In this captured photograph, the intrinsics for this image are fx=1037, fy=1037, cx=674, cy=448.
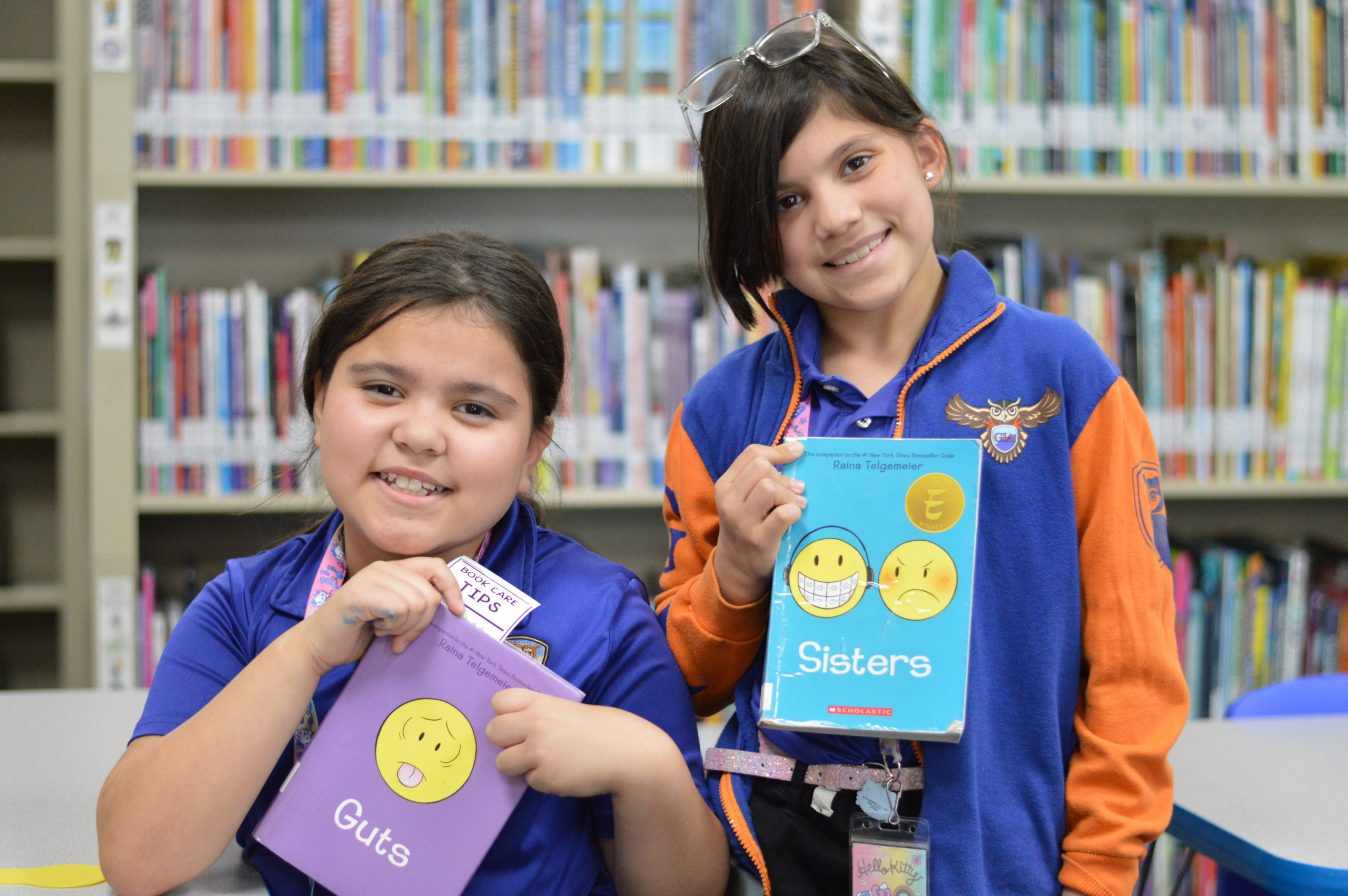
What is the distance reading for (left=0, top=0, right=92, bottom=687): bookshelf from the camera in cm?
221

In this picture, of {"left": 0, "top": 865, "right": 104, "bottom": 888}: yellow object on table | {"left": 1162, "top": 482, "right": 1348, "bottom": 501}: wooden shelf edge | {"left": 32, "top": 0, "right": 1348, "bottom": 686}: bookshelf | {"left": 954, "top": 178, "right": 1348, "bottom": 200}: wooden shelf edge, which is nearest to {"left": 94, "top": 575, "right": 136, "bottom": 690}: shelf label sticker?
{"left": 32, "top": 0, "right": 1348, "bottom": 686}: bookshelf

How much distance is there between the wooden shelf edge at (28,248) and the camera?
7.23 feet

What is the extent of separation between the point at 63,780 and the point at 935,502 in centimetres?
97

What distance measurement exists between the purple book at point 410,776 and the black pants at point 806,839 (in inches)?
10.5

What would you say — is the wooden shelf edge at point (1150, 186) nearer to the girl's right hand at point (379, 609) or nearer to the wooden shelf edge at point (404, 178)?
the wooden shelf edge at point (404, 178)

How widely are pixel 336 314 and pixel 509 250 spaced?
18 centimetres

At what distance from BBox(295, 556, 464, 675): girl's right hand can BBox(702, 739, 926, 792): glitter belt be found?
0.32m

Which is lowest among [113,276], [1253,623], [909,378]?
[1253,623]

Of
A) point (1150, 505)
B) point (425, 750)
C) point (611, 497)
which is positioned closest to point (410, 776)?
point (425, 750)

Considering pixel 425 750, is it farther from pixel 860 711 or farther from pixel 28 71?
pixel 28 71

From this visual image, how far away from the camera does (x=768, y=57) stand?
1059 millimetres

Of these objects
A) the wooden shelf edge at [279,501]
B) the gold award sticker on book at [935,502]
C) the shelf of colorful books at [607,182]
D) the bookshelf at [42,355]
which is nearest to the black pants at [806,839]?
the gold award sticker on book at [935,502]

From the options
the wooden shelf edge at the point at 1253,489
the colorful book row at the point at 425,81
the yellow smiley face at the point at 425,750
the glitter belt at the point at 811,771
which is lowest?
→ the glitter belt at the point at 811,771

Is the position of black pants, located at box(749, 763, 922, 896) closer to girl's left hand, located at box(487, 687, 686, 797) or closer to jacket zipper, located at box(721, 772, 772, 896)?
jacket zipper, located at box(721, 772, 772, 896)
